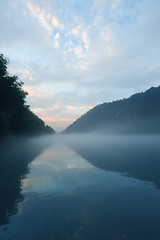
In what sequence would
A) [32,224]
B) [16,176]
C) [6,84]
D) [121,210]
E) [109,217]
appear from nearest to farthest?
[32,224], [109,217], [121,210], [16,176], [6,84]

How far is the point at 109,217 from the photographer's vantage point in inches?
278

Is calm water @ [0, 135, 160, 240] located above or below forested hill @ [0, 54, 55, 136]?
below

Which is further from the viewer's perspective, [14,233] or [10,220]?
[10,220]

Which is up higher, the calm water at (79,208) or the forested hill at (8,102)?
the forested hill at (8,102)

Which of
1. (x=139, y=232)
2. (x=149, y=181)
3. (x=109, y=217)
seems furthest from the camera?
(x=149, y=181)

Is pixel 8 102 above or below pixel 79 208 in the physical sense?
above

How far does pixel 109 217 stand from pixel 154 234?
186 cm

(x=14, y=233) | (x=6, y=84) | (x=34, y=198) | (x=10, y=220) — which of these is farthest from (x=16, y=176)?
(x=6, y=84)

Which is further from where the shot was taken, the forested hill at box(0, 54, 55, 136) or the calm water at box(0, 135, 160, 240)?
the forested hill at box(0, 54, 55, 136)

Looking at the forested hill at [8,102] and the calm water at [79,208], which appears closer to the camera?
the calm water at [79,208]

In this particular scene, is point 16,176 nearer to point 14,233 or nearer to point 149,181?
point 14,233

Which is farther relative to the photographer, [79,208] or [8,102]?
[8,102]

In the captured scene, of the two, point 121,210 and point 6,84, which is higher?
point 6,84

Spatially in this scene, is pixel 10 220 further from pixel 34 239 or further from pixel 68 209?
pixel 68 209
